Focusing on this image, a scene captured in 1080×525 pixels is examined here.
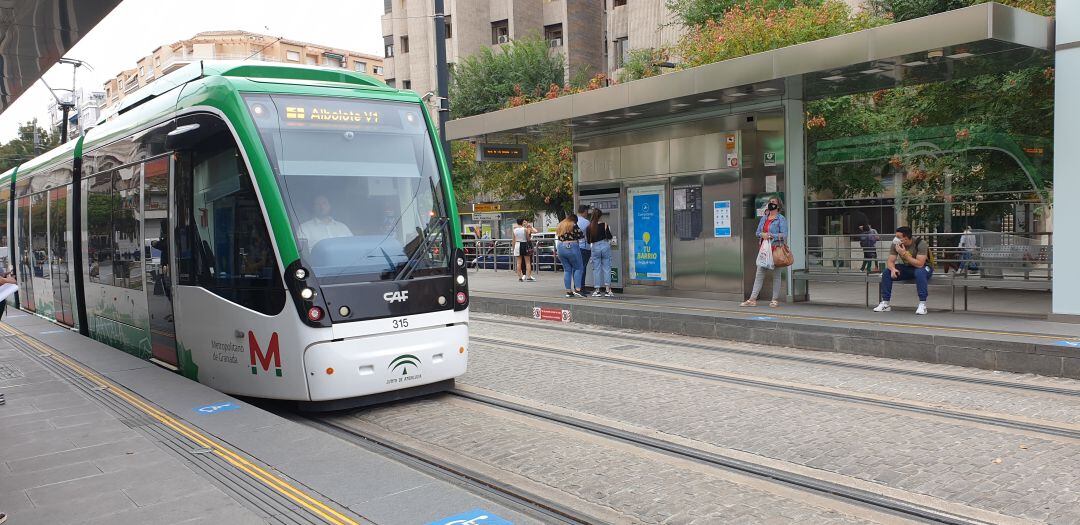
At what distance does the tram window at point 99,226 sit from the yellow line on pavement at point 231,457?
1.89 m

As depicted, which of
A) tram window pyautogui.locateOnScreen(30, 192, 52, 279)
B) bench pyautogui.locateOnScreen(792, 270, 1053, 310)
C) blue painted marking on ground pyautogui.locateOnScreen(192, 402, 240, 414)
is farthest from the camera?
tram window pyautogui.locateOnScreen(30, 192, 52, 279)

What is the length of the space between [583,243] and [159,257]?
8505 mm

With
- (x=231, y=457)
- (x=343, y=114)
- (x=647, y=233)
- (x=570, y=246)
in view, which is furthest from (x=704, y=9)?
(x=231, y=457)

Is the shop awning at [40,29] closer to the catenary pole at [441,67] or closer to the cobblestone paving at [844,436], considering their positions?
the cobblestone paving at [844,436]

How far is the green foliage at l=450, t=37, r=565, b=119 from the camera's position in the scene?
3922 cm

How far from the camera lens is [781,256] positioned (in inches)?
491

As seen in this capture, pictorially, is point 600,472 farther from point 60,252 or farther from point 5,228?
point 5,228

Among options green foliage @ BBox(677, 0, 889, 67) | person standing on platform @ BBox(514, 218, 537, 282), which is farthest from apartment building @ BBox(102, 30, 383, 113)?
person standing on platform @ BBox(514, 218, 537, 282)

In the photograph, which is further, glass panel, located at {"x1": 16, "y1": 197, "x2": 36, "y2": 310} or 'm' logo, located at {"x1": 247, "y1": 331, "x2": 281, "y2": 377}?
glass panel, located at {"x1": 16, "y1": 197, "x2": 36, "y2": 310}

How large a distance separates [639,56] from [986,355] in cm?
2592

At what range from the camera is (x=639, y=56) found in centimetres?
3319

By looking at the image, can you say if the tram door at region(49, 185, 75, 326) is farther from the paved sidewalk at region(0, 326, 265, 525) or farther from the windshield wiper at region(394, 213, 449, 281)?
the windshield wiper at region(394, 213, 449, 281)

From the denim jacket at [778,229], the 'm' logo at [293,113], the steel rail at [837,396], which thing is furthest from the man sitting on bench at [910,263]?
the 'm' logo at [293,113]

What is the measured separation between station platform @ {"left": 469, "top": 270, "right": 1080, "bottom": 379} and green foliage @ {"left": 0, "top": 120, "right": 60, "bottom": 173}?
139ft
